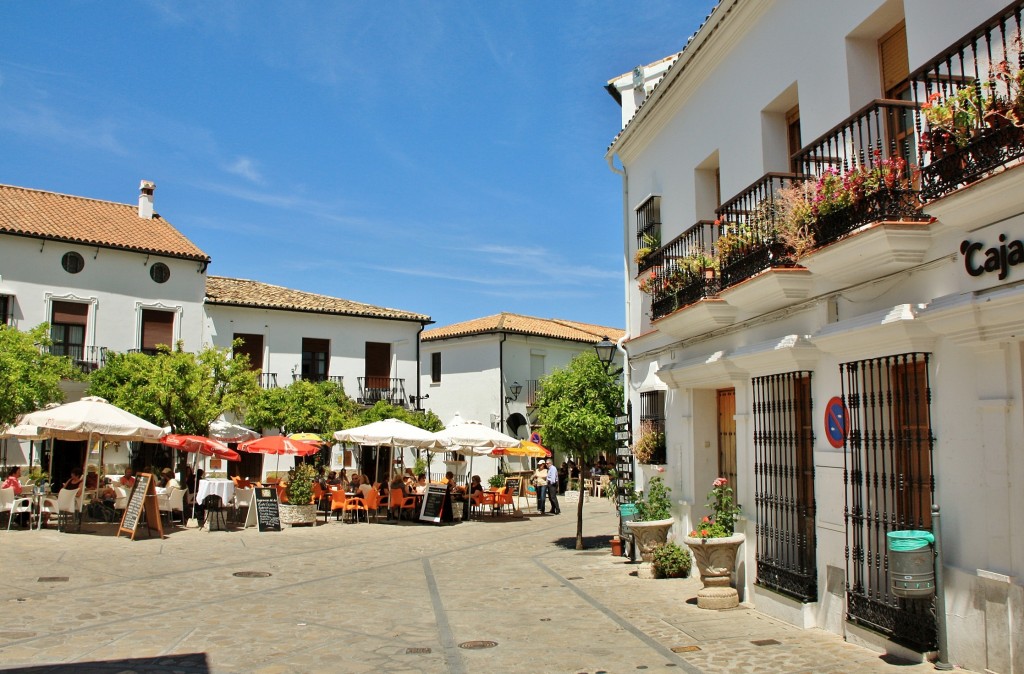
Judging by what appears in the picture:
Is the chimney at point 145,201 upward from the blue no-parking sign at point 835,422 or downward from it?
upward

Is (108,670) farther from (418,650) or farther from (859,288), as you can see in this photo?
(859,288)

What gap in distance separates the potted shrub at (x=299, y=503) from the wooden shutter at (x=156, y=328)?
10.8 meters

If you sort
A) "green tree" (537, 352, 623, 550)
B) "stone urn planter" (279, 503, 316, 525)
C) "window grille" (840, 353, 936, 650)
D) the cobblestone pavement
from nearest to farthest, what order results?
"window grille" (840, 353, 936, 650), the cobblestone pavement, "stone urn planter" (279, 503, 316, 525), "green tree" (537, 352, 623, 550)

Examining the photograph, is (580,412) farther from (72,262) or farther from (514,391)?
(72,262)

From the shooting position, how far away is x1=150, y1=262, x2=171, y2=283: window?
28.2 metres

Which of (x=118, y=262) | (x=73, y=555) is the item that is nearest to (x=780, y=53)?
(x=73, y=555)

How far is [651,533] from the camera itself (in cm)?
1187

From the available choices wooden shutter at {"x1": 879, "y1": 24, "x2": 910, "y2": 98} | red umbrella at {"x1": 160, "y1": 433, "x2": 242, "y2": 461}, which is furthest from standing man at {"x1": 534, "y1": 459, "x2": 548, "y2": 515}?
wooden shutter at {"x1": 879, "y1": 24, "x2": 910, "y2": 98}

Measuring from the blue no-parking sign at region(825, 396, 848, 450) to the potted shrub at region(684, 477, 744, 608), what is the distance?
6.47ft

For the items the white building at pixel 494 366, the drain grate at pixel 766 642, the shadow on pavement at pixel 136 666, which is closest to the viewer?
the shadow on pavement at pixel 136 666

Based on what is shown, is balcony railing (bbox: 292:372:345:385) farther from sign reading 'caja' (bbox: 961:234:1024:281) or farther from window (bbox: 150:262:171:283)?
sign reading 'caja' (bbox: 961:234:1024:281)

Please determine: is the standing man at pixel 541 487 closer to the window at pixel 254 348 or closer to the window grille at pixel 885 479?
the window at pixel 254 348

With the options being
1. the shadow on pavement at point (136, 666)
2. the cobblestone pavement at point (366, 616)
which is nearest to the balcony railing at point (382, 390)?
the cobblestone pavement at point (366, 616)

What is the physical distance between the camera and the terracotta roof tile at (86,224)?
2597 cm
